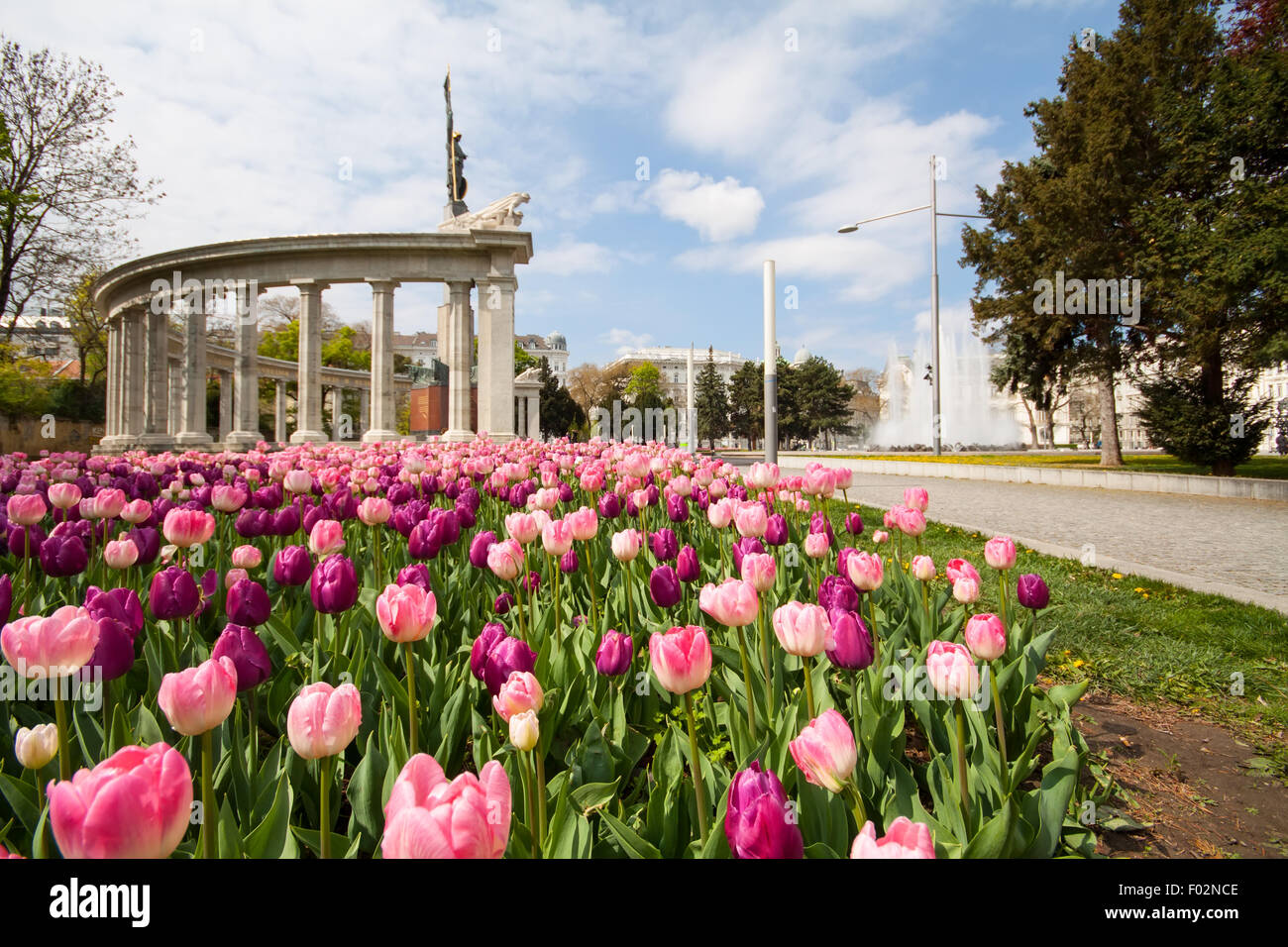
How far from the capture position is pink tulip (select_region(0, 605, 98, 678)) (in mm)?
1324

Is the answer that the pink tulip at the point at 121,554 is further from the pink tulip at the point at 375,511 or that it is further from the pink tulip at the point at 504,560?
the pink tulip at the point at 504,560

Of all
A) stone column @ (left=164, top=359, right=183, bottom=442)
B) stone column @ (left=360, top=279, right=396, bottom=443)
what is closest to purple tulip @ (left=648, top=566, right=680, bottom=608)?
stone column @ (left=360, top=279, right=396, bottom=443)

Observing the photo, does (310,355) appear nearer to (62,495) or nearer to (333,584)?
(62,495)

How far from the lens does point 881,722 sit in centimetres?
181

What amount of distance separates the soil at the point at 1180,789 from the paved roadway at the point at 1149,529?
2.54 metres

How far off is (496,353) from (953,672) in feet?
82.0

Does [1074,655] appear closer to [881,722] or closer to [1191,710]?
[1191,710]

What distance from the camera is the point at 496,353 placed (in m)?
25.2

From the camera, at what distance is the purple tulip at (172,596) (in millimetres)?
2002

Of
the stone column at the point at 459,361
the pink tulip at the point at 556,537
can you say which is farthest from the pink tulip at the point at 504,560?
the stone column at the point at 459,361

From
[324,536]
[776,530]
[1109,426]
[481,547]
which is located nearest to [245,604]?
[324,536]

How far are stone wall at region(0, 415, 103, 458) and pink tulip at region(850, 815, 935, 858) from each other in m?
35.0
